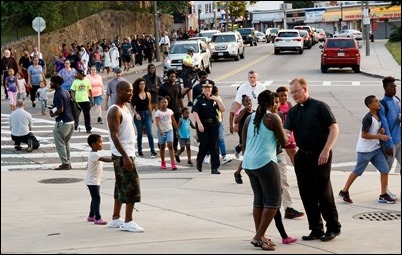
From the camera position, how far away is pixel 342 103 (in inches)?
1008

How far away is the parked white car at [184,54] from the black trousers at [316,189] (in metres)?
27.4

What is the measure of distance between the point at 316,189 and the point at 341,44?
30260mm

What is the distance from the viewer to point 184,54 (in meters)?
37.5

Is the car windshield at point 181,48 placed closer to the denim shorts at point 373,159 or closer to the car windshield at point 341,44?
the car windshield at point 341,44

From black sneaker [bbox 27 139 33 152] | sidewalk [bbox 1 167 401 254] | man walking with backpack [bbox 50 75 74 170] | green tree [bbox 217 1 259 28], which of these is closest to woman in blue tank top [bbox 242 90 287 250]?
sidewalk [bbox 1 167 401 254]

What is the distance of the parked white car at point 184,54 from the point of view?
36844 mm

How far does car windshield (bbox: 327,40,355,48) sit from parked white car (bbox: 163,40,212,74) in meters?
6.04

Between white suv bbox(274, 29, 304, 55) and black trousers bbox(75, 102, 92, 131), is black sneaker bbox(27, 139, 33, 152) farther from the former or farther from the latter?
white suv bbox(274, 29, 304, 55)

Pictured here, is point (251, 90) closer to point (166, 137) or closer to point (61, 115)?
point (166, 137)

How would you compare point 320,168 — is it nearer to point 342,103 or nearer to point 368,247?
point 368,247

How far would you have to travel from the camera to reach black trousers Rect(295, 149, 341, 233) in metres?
8.78

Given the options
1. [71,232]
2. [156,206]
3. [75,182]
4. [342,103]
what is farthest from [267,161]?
[342,103]

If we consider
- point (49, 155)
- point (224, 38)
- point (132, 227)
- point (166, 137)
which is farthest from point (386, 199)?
point (224, 38)

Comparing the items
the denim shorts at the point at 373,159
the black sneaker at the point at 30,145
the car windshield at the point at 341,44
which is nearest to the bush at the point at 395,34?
the denim shorts at the point at 373,159
